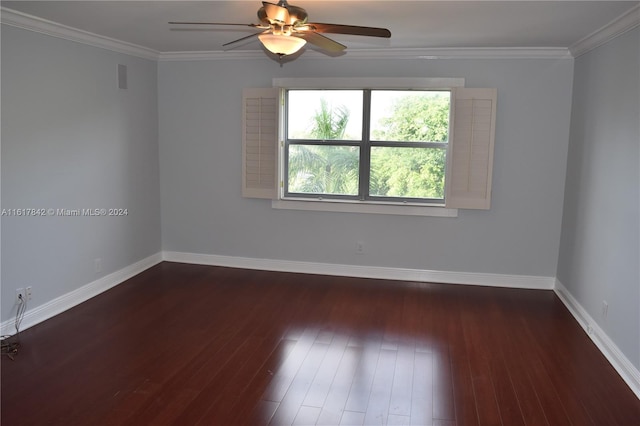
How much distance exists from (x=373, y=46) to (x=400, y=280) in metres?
2.37

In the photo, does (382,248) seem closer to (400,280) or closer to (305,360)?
(400,280)

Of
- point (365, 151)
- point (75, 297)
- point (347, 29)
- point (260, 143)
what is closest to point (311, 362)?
point (347, 29)

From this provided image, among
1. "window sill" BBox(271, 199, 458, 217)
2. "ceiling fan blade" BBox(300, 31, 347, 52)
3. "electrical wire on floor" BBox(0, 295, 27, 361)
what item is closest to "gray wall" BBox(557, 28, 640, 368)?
"window sill" BBox(271, 199, 458, 217)

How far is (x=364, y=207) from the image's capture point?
17.3 feet

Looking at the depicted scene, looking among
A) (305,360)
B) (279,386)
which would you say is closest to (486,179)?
(305,360)

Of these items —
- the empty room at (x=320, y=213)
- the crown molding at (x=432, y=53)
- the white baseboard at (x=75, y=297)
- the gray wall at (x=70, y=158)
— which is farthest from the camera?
the crown molding at (x=432, y=53)

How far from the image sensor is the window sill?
513 cm

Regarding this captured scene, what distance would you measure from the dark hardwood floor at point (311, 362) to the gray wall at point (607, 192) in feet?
1.11

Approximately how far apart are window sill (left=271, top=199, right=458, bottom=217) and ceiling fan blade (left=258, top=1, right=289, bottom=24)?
111 inches

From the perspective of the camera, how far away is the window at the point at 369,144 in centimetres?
492

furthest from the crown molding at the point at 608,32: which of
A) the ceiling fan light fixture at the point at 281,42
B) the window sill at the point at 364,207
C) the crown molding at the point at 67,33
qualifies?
the crown molding at the point at 67,33

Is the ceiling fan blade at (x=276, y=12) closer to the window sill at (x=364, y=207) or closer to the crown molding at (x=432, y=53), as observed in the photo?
the crown molding at (x=432, y=53)

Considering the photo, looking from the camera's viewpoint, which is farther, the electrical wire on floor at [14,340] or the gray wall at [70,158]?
the gray wall at [70,158]

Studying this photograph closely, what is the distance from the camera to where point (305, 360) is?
3.48 metres
